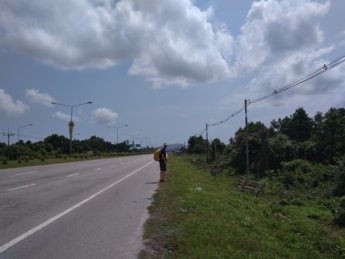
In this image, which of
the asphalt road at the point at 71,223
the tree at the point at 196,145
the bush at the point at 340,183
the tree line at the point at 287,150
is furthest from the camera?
the tree at the point at 196,145

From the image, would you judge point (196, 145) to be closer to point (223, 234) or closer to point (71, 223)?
point (71, 223)

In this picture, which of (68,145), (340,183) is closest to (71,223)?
(340,183)

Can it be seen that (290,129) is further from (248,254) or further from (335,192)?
(248,254)

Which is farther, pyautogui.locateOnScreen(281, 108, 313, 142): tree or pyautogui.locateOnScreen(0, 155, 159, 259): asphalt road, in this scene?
pyautogui.locateOnScreen(281, 108, 313, 142): tree

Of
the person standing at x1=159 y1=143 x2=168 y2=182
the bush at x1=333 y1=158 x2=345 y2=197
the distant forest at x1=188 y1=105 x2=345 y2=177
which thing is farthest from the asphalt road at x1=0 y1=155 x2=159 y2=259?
the distant forest at x1=188 y1=105 x2=345 y2=177

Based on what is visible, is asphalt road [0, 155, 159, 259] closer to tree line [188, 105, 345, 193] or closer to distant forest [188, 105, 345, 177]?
tree line [188, 105, 345, 193]

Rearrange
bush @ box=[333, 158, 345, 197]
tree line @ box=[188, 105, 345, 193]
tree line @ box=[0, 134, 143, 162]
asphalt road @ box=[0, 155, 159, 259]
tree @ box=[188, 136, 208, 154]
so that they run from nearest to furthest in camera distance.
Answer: asphalt road @ box=[0, 155, 159, 259], bush @ box=[333, 158, 345, 197], tree line @ box=[188, 105, 345, 193], tree @ box=[188, 136, 208, 154], tree line @ box=[0, 134, 143, 162]

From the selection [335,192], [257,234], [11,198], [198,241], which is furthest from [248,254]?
[335,192]

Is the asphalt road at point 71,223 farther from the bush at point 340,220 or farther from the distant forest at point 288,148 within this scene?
the distant forest at point 288,148

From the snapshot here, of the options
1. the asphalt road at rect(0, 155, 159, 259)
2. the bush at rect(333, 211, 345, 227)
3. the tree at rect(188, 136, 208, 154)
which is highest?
the tree at rect(188, 136, 208, 154)

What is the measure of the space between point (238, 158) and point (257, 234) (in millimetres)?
47540

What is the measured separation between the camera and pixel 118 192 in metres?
19.0

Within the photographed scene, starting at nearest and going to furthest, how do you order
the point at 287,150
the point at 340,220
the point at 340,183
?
the point at 340,220 < the point at 340,183 < the point at 287,150


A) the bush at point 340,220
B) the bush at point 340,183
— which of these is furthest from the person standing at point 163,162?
the bush at point 340,220
